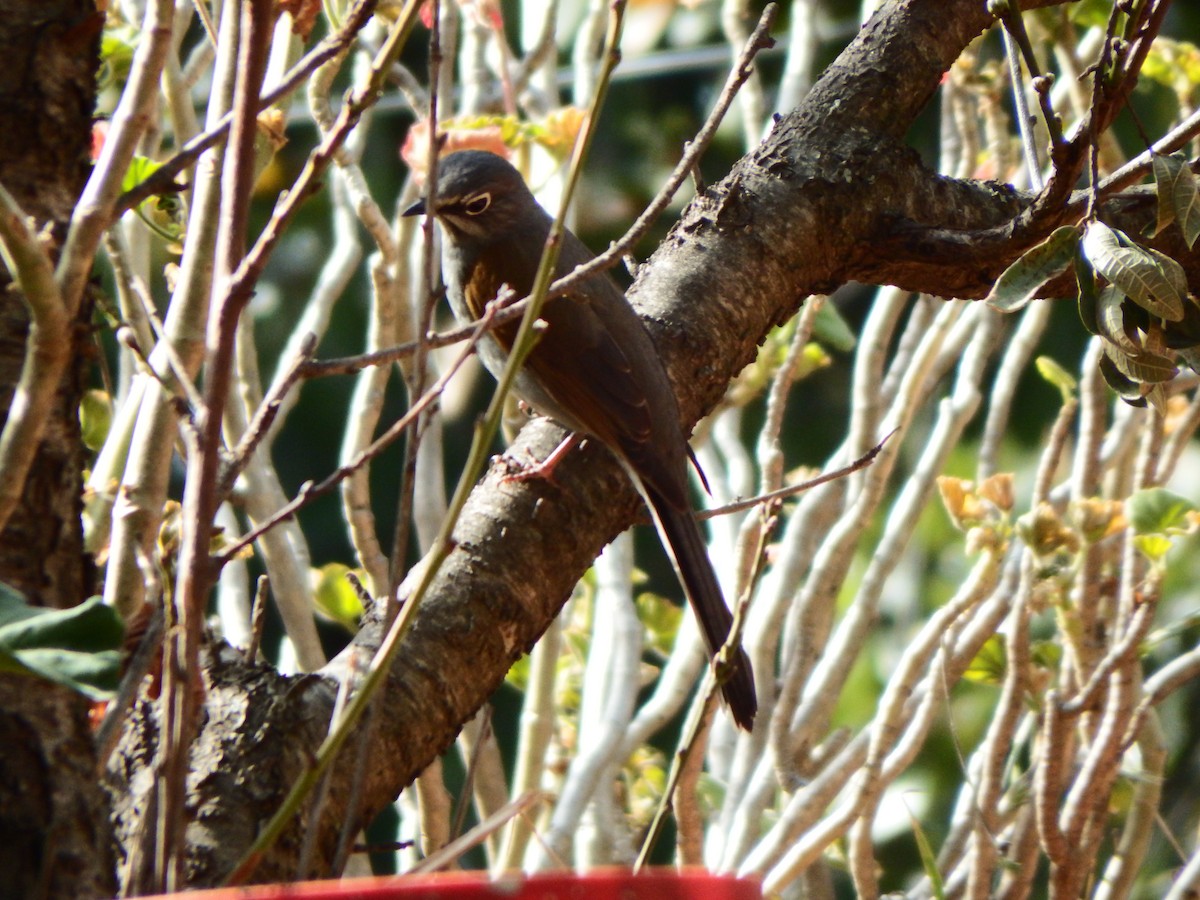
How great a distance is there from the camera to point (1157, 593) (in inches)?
92.3

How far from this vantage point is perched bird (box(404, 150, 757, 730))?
2.23 meters

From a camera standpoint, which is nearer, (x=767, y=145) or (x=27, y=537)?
(x=27, y=537)

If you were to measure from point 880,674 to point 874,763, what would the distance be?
7.29ft

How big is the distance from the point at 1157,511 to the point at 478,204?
1695 mm

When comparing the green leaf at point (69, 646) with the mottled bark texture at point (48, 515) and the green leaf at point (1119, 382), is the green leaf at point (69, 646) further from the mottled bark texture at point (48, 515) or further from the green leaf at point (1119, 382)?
the green leaf at point (1119, 382)

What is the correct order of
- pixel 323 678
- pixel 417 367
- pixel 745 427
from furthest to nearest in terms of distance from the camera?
1. pixel 745 427
2. pixel 323 678
3. pixel 417 367

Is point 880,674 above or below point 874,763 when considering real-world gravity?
above

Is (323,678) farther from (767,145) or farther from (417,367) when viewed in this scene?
(767,145)

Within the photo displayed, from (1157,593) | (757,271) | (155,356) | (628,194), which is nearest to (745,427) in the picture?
(628,194)

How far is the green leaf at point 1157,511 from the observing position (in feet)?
7.42

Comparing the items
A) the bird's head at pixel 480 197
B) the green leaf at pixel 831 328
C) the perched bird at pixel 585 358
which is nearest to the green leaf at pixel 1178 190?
the perched bird at pixel 585 358

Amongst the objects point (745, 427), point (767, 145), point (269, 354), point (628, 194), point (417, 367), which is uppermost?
point (628, 194)

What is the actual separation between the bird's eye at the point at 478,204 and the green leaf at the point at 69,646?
238 centimetres

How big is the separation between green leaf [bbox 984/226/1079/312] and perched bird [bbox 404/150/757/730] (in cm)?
49
